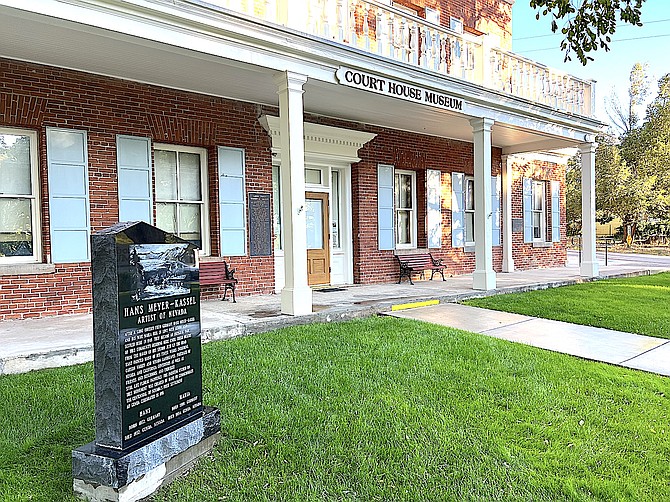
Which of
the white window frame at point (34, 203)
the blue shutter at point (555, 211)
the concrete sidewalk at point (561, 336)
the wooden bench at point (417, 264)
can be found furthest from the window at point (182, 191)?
the blue shutter at point (555, 211)

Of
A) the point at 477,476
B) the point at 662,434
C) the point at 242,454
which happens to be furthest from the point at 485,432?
the point at 242,454

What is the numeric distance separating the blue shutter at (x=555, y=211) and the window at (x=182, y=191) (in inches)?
439

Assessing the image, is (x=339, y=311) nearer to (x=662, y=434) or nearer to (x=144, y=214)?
(x=144, y=214)

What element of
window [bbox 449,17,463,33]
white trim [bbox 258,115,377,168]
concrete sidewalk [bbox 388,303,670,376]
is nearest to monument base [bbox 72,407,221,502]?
concrete sidewalk [bbox 388,303,670,376]

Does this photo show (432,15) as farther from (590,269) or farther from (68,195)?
(68,195)

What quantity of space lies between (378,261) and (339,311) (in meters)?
4.29

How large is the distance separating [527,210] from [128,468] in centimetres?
1411

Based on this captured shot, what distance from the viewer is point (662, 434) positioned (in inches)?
145

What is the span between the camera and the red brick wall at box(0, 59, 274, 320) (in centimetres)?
706

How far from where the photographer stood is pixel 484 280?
9945 millimetres

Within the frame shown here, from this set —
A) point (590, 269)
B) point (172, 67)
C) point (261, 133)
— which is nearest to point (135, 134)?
point (172, 67)

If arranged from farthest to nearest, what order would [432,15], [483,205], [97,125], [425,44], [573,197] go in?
[573,197], [432,15], [483,205], [425,44], [97,125]

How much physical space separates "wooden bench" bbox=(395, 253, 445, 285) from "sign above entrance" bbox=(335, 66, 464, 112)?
3.58m

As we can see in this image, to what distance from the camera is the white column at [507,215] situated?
46.9 ft
